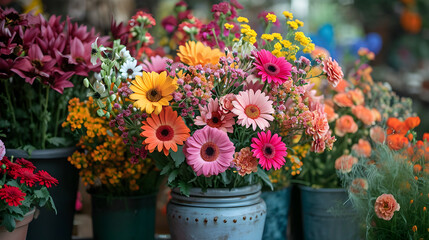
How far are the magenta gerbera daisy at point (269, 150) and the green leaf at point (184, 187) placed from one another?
7.6 inches

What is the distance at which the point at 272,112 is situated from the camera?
1046mm

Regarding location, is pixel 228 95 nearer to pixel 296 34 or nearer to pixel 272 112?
pixel 272 112

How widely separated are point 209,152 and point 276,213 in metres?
0.49

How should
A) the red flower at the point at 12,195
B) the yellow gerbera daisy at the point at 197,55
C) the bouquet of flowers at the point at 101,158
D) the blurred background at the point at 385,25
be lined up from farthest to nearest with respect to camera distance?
the blurred background at the point at 385,25, the bouquet of flowers at the point at 101,158, the yellow gerbera daisy at the point at 197,55, the red flower at the point at 12,195

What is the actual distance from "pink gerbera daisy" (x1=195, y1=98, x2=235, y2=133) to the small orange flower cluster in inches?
13.0

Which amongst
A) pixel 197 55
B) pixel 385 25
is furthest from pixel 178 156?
pixel 385 25

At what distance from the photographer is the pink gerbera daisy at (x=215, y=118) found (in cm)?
106

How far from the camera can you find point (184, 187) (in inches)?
43.8

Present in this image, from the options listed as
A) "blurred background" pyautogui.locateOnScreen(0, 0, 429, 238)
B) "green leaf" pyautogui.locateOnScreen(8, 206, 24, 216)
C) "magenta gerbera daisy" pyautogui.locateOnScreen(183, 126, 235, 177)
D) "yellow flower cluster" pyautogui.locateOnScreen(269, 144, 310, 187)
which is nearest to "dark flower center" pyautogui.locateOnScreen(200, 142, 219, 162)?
"magenta gerbera daisy" pyautogui.locateOnScreen(183, 126, 235, 177)

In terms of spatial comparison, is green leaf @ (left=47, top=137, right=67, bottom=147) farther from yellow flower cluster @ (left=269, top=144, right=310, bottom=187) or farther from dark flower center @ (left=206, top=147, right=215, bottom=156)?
yellow flower cluster @ (left=269, top=144, right=310, bottom=187)

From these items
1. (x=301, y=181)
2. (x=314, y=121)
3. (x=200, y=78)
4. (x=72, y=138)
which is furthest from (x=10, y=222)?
(x=301, y=181)

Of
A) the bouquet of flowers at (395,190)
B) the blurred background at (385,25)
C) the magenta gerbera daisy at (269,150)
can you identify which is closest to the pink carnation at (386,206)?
the bouquet of flowers at (395,190)

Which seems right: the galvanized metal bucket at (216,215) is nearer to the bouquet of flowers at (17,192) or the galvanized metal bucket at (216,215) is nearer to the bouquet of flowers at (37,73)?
the bouquet of flowers at (17,192)

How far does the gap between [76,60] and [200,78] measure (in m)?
0.41
